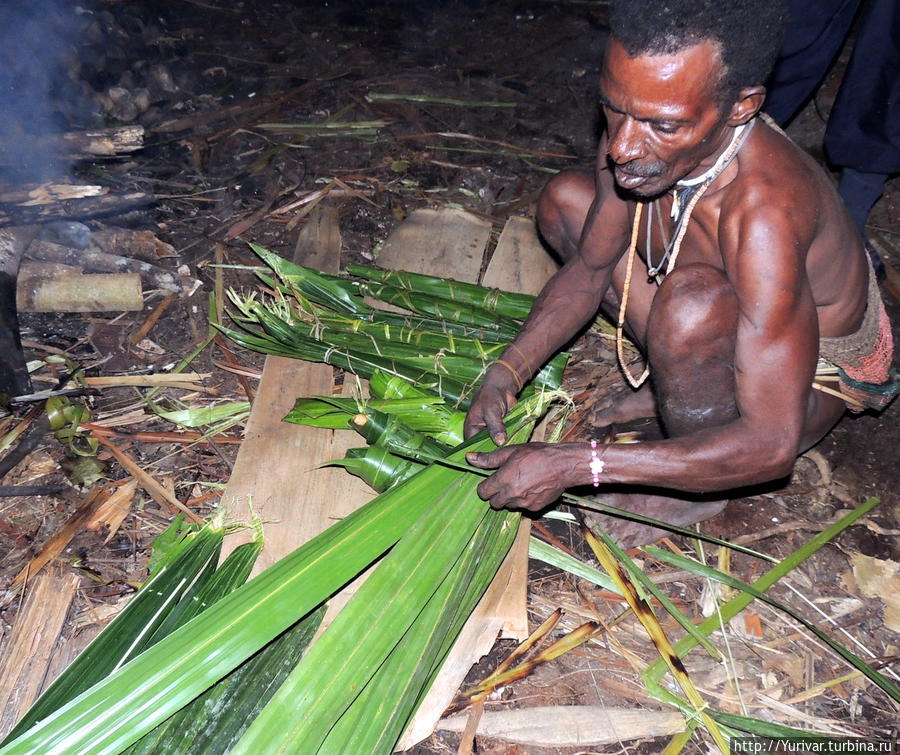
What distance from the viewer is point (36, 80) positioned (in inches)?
161

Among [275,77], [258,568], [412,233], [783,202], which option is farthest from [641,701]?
[275,77]

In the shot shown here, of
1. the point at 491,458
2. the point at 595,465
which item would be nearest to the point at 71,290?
the point at 491,458

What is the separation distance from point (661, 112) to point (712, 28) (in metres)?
0.19

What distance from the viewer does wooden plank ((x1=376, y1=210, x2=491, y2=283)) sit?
3340 mm

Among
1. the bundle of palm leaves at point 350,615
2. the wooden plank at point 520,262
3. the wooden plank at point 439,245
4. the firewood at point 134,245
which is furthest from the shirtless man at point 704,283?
the firewood at point 134,245

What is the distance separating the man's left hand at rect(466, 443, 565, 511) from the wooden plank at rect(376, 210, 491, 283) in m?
1.45

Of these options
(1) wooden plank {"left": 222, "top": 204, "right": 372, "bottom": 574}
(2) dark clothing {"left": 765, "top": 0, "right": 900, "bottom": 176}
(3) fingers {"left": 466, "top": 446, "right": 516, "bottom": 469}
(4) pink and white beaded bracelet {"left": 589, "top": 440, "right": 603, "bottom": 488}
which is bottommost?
(1) wooden plank {"left": 222, "top": 204, "right": 372, "bottom": 574}

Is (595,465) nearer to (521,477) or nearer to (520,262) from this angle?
(521,477)

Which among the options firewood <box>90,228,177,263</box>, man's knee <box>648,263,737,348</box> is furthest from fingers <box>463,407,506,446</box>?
firewood <box>90,228,177,263</box>

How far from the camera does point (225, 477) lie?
2551 mm

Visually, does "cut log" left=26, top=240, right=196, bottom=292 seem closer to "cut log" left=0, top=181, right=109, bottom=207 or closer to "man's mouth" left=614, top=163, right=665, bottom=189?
"cut log" left=0, top=181, right=109, bottom=207

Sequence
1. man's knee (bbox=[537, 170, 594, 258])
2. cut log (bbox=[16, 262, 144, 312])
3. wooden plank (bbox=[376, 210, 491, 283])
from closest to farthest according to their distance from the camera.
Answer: man's knee (bbox=[537, 170, 594, 258])
cut log (bbox=[16, 262, 144, 312])
wooden plank (bbox=[376, 210, 491, 283])

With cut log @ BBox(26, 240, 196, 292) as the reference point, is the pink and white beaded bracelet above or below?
above

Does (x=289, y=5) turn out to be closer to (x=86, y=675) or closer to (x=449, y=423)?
(x=449, y=423)
